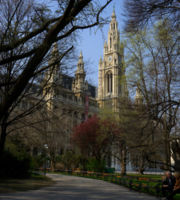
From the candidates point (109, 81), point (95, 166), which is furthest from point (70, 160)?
point (109, 81)

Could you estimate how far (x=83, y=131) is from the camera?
92.4 feet

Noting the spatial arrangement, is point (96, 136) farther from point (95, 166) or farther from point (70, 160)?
point (95, 166)

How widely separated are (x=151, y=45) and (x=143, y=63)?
1.38 meters

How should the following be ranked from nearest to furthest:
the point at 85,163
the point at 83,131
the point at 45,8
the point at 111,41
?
Result: 1. the point at 45,8
2. the point at 85,163
3. the point at 83,131
4. the point at 111,41

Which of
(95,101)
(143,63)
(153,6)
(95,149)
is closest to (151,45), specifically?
(143,63)

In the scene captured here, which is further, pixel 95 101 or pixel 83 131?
pixel 95 101

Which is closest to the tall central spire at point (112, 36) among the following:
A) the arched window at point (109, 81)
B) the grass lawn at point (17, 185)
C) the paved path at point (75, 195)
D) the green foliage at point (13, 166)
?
the arched window at point (109, 81)

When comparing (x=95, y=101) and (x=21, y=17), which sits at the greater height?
(x=95, y=101)

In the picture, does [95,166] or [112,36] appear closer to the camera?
[95,166]

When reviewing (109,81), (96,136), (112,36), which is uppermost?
(112,36)

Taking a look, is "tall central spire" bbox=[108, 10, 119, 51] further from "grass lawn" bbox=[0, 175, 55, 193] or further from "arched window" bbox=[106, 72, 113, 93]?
"grass lawn" bbox=[0, 175, 55, 193]

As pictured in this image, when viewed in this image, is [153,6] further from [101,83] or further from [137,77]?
[101,83]

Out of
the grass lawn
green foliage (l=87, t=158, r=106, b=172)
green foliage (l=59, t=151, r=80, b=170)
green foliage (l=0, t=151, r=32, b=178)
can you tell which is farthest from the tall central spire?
the grass lawn

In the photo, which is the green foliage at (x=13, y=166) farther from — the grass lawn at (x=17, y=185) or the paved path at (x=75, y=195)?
the paved path at (x=75, y=195)
